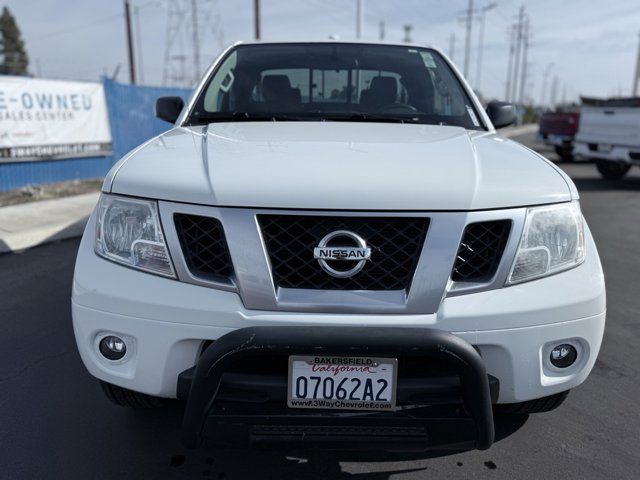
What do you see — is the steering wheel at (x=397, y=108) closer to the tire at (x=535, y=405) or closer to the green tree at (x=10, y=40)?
the tire at (x=535, y=405)

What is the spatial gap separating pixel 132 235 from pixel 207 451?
104 centimetres

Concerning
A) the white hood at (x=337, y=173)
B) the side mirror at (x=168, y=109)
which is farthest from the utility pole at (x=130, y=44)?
the white hood at (x=337, y=173)

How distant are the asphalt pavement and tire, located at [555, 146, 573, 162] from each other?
14.1 metres

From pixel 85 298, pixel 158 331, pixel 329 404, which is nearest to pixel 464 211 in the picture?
pixel 329 404

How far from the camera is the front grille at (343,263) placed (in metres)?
1.81

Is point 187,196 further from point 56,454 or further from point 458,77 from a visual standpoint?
point 458,77

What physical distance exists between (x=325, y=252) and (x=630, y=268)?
4.74m

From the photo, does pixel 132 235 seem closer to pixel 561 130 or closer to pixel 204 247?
pixel 204 247

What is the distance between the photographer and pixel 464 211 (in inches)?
71.1

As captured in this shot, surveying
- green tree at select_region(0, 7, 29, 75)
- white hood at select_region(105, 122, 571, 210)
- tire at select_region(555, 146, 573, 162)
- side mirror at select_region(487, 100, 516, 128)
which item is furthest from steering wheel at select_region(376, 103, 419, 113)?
green tree at select_region(0, 7, 29, 75)

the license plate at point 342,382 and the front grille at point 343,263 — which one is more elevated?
the front grille at point 343,263

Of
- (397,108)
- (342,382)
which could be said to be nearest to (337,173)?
(342,382)

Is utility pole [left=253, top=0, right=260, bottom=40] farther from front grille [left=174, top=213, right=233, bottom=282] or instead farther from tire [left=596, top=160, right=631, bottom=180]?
front grille [left=174, top=213, right=233, bottom=282]

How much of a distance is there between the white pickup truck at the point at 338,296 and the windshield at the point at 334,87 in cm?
110
